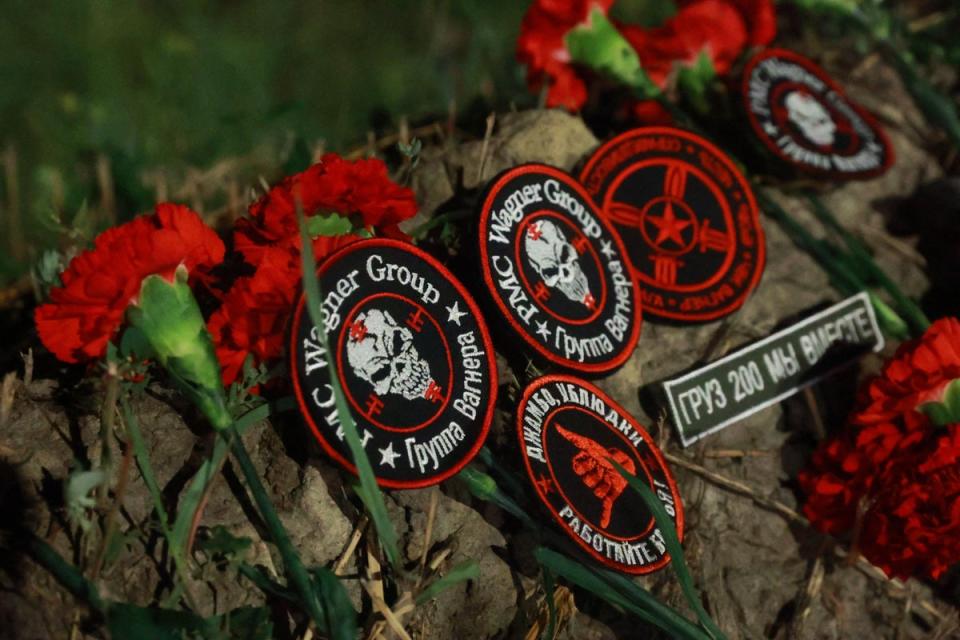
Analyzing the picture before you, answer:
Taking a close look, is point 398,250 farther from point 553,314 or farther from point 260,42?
point 260,42

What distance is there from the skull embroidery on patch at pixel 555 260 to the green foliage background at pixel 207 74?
2.81ft

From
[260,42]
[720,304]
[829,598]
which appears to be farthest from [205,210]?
[829,598]

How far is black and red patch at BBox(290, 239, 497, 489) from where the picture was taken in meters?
1.19

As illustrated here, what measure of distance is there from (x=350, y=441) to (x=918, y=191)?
4.54ft

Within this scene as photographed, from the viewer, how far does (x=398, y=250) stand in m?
1.32

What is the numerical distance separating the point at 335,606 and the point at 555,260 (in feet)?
1.92

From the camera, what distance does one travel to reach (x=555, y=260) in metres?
1.48

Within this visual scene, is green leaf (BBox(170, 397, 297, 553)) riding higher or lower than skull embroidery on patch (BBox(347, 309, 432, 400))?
lower

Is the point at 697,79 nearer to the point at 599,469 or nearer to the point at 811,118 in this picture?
the point at 811,118

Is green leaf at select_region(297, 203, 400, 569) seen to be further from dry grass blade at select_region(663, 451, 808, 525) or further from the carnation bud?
dry grass blade at select_region(663, 451, 808, 525)

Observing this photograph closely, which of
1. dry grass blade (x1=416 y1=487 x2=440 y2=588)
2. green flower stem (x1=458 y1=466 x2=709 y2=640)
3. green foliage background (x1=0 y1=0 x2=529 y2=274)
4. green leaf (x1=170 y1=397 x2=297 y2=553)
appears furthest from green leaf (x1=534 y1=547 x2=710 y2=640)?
green foliage background (x1=0 y1=0 x2=529 y2=274)

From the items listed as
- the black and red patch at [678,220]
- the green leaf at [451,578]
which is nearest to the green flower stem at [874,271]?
the black and red patch at [678,220]

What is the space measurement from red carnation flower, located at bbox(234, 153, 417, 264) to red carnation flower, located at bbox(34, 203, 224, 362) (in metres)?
0.08

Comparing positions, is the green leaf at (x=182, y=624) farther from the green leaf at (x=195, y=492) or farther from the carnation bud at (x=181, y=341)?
the carnation bud at (x=181, y=341)
